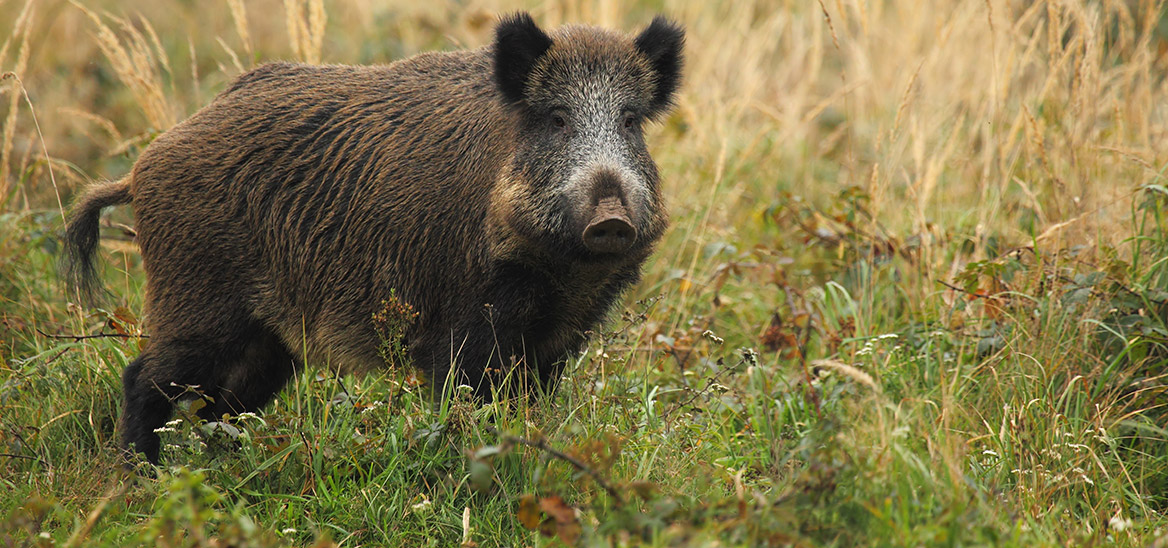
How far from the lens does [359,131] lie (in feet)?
14.0

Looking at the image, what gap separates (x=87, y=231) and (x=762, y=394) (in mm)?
2835

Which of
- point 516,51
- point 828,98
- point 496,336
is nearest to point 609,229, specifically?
point 496,336

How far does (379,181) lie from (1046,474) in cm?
259

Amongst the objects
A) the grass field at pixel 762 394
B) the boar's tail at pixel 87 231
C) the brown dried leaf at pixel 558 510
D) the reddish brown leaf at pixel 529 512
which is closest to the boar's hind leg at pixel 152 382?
the grass field at pixel 762 394

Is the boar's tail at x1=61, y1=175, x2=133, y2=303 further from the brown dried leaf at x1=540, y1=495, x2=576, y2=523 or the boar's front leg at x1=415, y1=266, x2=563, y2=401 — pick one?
the brown dried leaf at x1=540, y1=495, x2=576, y2=523

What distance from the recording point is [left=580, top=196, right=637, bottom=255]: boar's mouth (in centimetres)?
354

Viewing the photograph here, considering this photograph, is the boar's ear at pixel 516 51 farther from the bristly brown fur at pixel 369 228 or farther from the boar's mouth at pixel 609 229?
the boar's mouth at pixel 609 229

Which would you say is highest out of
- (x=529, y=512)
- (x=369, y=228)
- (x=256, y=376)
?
(x=369, y=228)

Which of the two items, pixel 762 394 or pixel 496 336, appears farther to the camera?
pixel 762 394

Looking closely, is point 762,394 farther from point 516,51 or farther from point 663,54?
point 516,51

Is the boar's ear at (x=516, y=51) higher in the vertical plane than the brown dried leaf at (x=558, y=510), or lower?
higher

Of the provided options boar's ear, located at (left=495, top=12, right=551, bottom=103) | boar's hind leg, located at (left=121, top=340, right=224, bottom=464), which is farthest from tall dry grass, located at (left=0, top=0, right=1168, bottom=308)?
boar's ear, located at (left=495, top=12, right=551, bottom=103)

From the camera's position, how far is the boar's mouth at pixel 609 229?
3.54 m

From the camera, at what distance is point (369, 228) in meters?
4.12
